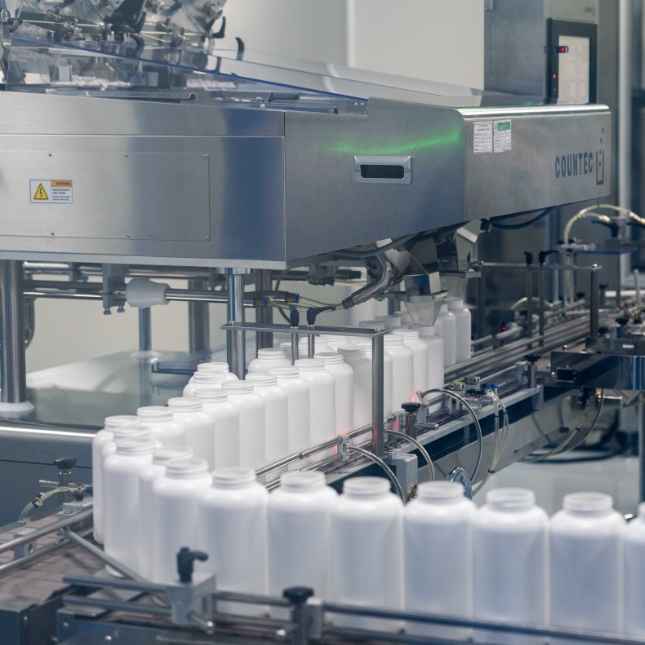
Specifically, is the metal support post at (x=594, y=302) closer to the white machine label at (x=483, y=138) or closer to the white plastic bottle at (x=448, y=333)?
the white plastic bottle at (x=448, y=333)

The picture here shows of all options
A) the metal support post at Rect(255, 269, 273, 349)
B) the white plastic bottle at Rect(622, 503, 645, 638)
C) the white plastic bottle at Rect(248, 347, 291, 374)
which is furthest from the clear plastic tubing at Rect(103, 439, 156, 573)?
the metal support post at Rect(255, 269, 273, 349)

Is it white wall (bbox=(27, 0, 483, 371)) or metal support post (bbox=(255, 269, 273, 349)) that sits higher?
white wall (bbox=(27, 0, 483, 371))

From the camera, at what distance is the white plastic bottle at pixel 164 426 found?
60.7 inches

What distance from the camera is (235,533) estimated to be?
130cm

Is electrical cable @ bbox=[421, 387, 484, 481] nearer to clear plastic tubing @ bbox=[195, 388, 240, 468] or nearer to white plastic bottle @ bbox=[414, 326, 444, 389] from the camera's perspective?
white plastic bottle @ bbox=[414, 326, 444, 389]

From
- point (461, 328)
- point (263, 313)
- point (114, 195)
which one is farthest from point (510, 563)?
point (263, 313)

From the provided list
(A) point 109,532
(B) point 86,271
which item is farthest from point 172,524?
(B) point 86,271

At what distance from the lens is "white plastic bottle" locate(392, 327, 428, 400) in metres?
2.28

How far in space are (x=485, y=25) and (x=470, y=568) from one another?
2697 millimetres

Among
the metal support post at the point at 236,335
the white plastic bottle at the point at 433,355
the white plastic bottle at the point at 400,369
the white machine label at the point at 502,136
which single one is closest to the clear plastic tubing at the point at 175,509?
the metal support post at the point at 236,335

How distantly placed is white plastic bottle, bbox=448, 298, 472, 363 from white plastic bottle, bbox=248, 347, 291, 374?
86 centimetres

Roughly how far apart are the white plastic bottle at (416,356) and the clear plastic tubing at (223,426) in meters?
0.65

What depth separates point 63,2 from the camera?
2232mm

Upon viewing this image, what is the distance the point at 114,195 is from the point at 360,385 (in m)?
0.60
